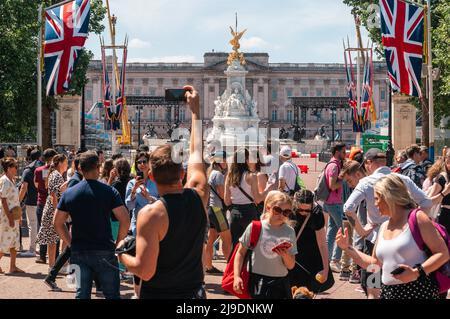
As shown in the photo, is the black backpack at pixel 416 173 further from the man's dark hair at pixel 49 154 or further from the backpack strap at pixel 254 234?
the man's dark hair at pixel 49 154

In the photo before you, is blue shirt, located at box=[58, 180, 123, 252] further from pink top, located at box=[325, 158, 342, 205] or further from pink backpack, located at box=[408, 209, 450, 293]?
pink top, located at box=[325, 158, 342, 205]

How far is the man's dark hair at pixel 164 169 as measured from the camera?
455 cm

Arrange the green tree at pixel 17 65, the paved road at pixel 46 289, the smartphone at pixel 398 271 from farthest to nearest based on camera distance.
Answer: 1. the green tree at pixel 17 65
2. the paved road at pixel 46 289
3. the smartphone at pixel 398 271

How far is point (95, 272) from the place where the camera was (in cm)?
629

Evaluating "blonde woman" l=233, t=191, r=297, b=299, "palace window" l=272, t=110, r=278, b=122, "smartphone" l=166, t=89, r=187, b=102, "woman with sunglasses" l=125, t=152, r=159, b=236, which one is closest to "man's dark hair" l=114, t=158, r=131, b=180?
"woman with sunglasses" l=125, t=152, r=159, b=236

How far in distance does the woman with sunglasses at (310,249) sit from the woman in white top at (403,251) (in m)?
1.46

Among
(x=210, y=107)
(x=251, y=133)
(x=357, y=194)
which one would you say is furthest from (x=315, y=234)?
(x=210, y=107)

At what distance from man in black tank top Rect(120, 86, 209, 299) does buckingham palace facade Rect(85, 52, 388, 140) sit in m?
119

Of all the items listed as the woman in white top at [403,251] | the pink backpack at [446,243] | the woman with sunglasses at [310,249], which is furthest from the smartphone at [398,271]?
the woman with sunglasses at [310,249]

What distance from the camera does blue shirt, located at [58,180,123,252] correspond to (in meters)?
6.32

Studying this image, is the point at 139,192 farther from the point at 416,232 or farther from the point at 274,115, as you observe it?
the point at 274,115
